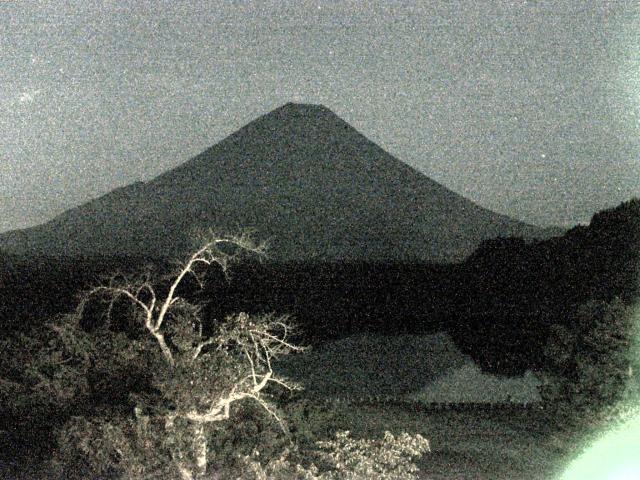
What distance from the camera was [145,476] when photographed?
8.25 meters

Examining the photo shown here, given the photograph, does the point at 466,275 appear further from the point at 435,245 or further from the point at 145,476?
the point at 435,245

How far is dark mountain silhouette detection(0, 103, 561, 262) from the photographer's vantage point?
358 ft

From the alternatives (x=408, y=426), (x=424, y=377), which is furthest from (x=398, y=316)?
(x=408, y=426)

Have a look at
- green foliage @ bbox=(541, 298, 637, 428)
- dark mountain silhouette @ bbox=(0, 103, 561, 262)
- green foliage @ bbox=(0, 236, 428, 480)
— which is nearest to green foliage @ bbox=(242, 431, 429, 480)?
green foliage @ bbox=(0, 236, 428, 480)

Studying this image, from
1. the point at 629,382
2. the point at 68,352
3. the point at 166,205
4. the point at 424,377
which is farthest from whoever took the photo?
the point at 166,205

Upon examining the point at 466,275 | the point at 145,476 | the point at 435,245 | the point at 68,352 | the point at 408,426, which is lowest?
the point at 435,245

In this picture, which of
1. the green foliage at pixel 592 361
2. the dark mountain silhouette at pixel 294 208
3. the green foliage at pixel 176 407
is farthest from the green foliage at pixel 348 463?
the dark mountain silhouette at pixel 294 208

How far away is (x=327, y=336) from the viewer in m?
25.4

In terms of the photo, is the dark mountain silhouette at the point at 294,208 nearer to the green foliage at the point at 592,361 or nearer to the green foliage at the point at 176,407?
the green foliage at the point at 592,361

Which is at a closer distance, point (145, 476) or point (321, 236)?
point (145, 476)

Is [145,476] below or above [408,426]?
above

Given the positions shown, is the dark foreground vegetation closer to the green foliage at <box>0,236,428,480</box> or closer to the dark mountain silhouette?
the green foliage at <box>0,236,428,480</box>

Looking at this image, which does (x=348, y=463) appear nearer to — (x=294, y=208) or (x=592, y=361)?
(x=592, y=361)

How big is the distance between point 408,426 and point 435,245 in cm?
9849
